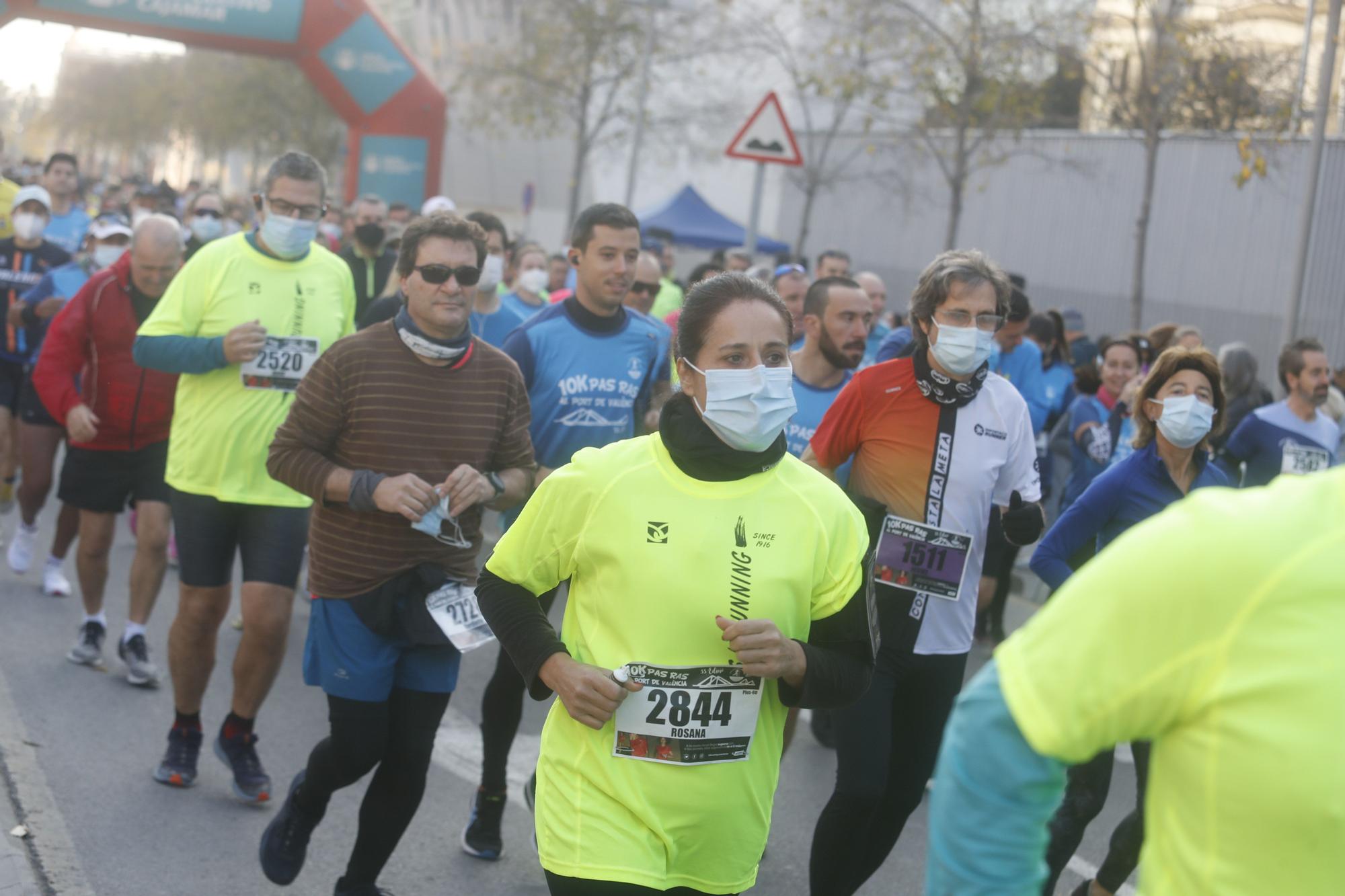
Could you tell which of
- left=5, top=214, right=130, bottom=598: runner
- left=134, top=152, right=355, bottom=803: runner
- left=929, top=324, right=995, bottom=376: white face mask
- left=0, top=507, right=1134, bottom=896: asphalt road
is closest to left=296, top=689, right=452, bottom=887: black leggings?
left=0, top=507, right=1134, bottom=896: asphalt road

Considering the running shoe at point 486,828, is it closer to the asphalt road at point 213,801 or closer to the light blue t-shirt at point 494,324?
the asphalt road at point 213,801

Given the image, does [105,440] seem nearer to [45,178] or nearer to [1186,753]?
[1186,753]

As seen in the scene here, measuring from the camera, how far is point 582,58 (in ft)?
100

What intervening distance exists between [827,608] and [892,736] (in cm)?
154

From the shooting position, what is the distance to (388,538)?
4.43m

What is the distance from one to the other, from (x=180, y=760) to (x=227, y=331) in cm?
159

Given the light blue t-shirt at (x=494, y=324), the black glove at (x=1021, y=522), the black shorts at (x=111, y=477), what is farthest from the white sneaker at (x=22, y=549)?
the black glove at (x=1021, y=522)

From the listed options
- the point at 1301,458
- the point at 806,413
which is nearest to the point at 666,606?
the point at 806,413

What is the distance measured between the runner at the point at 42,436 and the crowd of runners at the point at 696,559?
178 millimetres

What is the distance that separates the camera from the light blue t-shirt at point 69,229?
1398cm

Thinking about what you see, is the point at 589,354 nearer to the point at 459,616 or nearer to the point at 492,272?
the point at 459,616

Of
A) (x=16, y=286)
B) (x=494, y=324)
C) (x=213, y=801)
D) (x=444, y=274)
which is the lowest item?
(x=213, y=801)

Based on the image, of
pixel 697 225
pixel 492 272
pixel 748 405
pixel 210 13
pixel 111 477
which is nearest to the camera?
pixel 748 405

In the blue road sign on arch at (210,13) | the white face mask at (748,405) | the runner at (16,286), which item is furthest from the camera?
the blue road sign on arch at (210,13)
